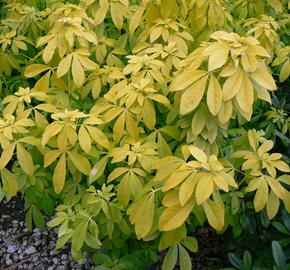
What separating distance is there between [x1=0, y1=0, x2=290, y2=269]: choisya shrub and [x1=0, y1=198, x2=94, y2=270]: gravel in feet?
2.85

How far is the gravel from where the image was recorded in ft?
9.84

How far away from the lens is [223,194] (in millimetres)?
2047

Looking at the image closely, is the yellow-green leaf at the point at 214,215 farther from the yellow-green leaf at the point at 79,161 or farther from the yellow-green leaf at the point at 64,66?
the yellow-green leaf at the point at 64,66

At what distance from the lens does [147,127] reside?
1925 millimetres

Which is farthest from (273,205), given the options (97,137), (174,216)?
(97,137)

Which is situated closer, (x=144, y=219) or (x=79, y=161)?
(x=144, y=219)

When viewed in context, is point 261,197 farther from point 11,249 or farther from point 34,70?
point 11,249

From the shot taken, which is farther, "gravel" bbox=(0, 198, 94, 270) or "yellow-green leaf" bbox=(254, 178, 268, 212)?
"gravel" bbox=(0, 198, 94, 270)

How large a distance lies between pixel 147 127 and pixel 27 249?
1.62 m

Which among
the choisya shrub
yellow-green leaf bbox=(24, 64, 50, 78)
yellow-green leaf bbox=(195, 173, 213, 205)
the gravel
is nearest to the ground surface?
the gravel

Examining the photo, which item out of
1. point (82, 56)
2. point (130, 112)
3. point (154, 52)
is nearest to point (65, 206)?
point (130, 112)

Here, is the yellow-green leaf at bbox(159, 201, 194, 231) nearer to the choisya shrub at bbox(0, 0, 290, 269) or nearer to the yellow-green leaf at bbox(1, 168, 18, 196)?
the choisya shrub at bbox(0, 0, 290, 269)

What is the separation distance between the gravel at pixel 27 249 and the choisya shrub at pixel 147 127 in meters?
0.87

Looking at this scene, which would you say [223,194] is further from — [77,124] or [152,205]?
[77,124]
